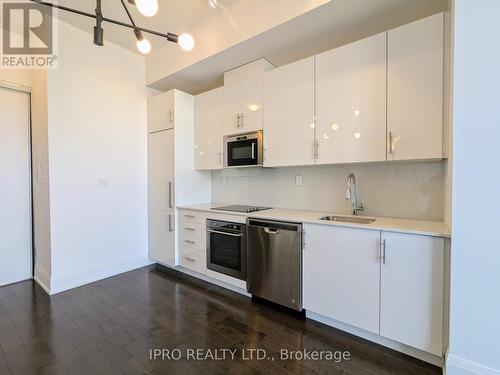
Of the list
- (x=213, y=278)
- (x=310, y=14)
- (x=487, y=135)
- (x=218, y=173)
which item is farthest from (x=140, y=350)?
(x=310, y=14)

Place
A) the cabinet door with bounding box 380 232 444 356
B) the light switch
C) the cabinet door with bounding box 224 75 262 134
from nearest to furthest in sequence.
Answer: the cabinet door with bounding box 380 232 444 356 < the cabinet door with bounding box 224 75 262 134 < the light switch

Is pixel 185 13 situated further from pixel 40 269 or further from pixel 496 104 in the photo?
pixel 40 269

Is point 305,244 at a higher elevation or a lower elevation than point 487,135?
lower

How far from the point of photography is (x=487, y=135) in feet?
4.51

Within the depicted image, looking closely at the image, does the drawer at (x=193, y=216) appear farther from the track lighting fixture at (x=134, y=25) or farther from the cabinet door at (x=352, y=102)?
the track lighting fixture at (x=134, y=25)

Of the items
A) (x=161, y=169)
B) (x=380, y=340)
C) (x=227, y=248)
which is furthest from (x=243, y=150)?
(x=380, y=340)

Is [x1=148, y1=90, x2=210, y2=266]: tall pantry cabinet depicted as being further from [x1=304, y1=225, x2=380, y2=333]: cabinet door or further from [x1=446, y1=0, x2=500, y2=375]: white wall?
[x1=446, y1=0, x2=500, y2=375]: white wall

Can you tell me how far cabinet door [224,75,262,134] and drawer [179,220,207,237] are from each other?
1.17 metres

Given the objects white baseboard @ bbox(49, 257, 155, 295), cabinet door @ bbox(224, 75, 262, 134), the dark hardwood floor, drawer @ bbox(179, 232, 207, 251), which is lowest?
the dark hardwood floor

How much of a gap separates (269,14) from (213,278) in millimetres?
2739

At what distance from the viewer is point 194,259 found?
2.99 meters

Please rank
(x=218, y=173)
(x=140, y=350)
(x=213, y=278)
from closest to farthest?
(x=140, y=350) → (x=213, y=278) → (x=218, y=173)

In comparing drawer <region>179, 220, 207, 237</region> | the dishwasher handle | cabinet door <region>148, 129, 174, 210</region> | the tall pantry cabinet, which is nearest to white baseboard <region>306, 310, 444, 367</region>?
the dishwasher handle

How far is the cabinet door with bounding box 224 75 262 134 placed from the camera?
8.80 ft
